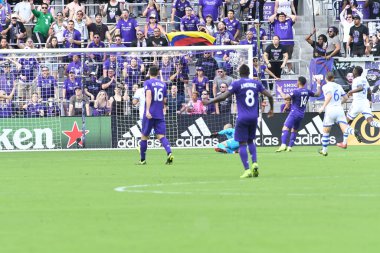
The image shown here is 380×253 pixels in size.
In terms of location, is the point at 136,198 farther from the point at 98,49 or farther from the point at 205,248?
the point at 98,49

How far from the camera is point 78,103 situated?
3450 centimetres

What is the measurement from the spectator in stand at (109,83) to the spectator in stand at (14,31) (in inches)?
155

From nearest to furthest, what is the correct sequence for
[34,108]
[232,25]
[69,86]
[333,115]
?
1. [333,115]
2. [34,108]
3. [69,86]
4. [232,25]

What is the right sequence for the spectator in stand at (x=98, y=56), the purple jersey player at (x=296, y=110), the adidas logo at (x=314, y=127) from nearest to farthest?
the purple jersey player at (x=296, y=110)
the spectator in stand at (x=98, y=56)
the adidas logo at (x=314, y=127)

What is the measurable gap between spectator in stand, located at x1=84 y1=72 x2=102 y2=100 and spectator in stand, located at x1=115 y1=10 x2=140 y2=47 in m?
2.23

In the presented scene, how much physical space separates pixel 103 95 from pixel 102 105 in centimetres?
33

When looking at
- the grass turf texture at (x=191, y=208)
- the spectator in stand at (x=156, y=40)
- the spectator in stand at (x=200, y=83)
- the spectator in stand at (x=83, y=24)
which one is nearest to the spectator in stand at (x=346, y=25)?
the spectator in stand at (x=200, y=83)

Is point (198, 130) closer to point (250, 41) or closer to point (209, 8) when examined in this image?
point (250, 41)

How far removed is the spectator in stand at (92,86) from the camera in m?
34.7

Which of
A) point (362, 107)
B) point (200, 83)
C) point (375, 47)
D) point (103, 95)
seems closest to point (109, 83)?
point (103, 95)

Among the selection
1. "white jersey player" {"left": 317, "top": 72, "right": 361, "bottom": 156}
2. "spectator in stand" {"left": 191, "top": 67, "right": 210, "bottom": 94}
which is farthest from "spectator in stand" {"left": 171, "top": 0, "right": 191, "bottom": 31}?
"white jersey player" {"left": 317, "top": 72, "right": 361, "bottom": 156}

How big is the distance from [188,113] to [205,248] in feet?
80.1

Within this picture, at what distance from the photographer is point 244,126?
19516 mm

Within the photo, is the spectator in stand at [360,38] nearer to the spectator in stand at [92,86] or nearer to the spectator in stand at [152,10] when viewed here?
the spectator in stand at [152,10]
